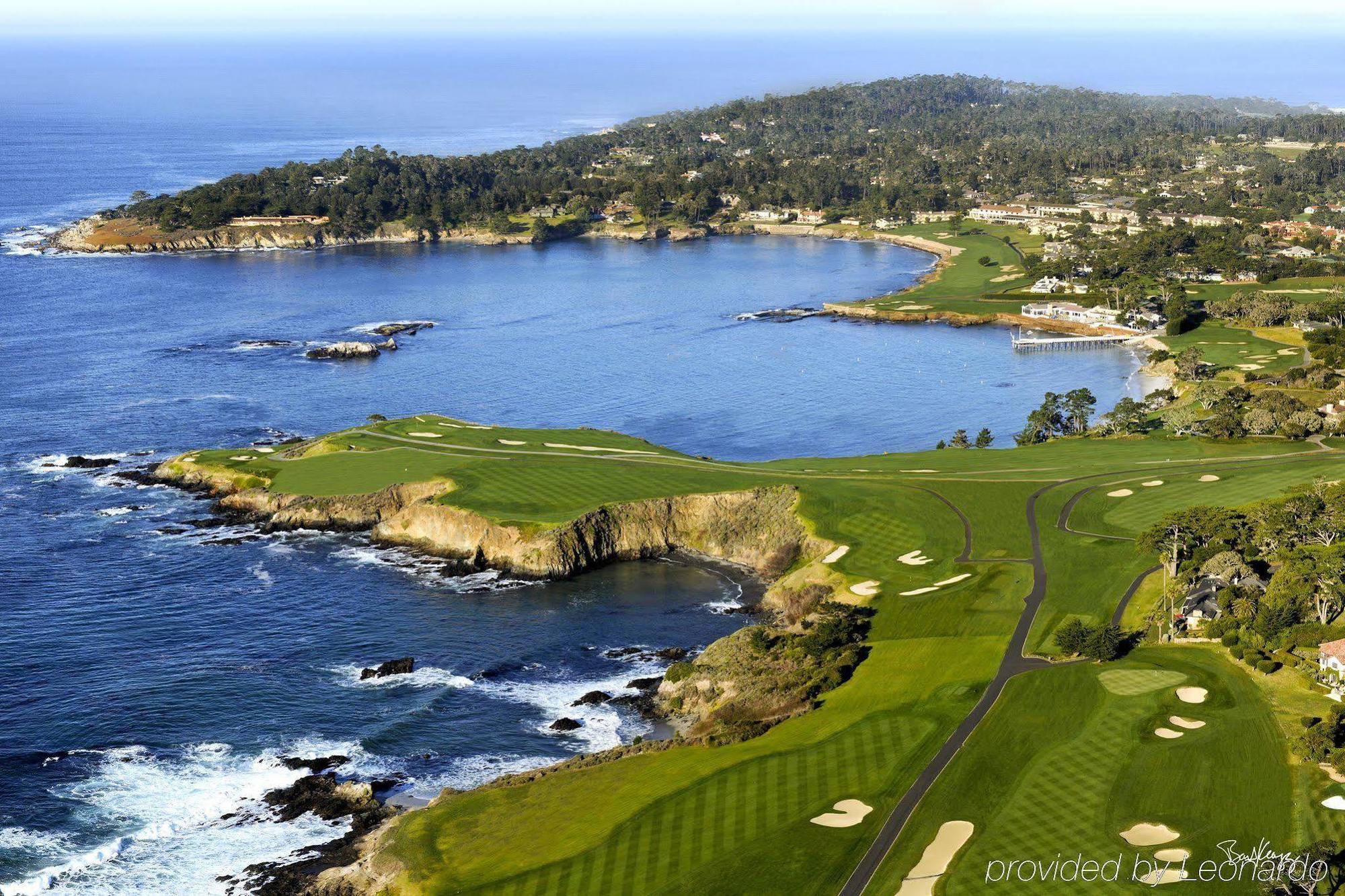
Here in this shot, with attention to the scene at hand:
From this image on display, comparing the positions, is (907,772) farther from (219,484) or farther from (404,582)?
(219,484)

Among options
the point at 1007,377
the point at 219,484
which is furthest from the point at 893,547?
the point at 1007,377

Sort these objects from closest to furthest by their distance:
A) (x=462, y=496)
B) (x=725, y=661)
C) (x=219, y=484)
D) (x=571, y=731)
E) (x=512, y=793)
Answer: (x=512, y=793) < (x=571, y=731) < (x=725, y=661) < (x=462, y=496) < (x=219, y=484)

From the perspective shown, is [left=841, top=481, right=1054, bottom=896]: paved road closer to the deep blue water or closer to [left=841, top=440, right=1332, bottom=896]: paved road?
[left=841, top=440, right=1332, bottom=896]: paved road

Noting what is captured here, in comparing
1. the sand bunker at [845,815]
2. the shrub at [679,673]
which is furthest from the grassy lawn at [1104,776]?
the shrub at [679,673]

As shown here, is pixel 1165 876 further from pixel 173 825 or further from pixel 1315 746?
pixel 173 825

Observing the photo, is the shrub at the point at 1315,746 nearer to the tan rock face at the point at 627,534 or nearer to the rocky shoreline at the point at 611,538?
the rocky shoreline at the point at 611,538

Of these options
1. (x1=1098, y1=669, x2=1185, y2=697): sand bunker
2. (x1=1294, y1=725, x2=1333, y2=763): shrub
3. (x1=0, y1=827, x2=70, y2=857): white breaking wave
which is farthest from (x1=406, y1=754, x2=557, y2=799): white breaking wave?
(x1=1294, y1=725, x2=1333, y2=763): shrub
